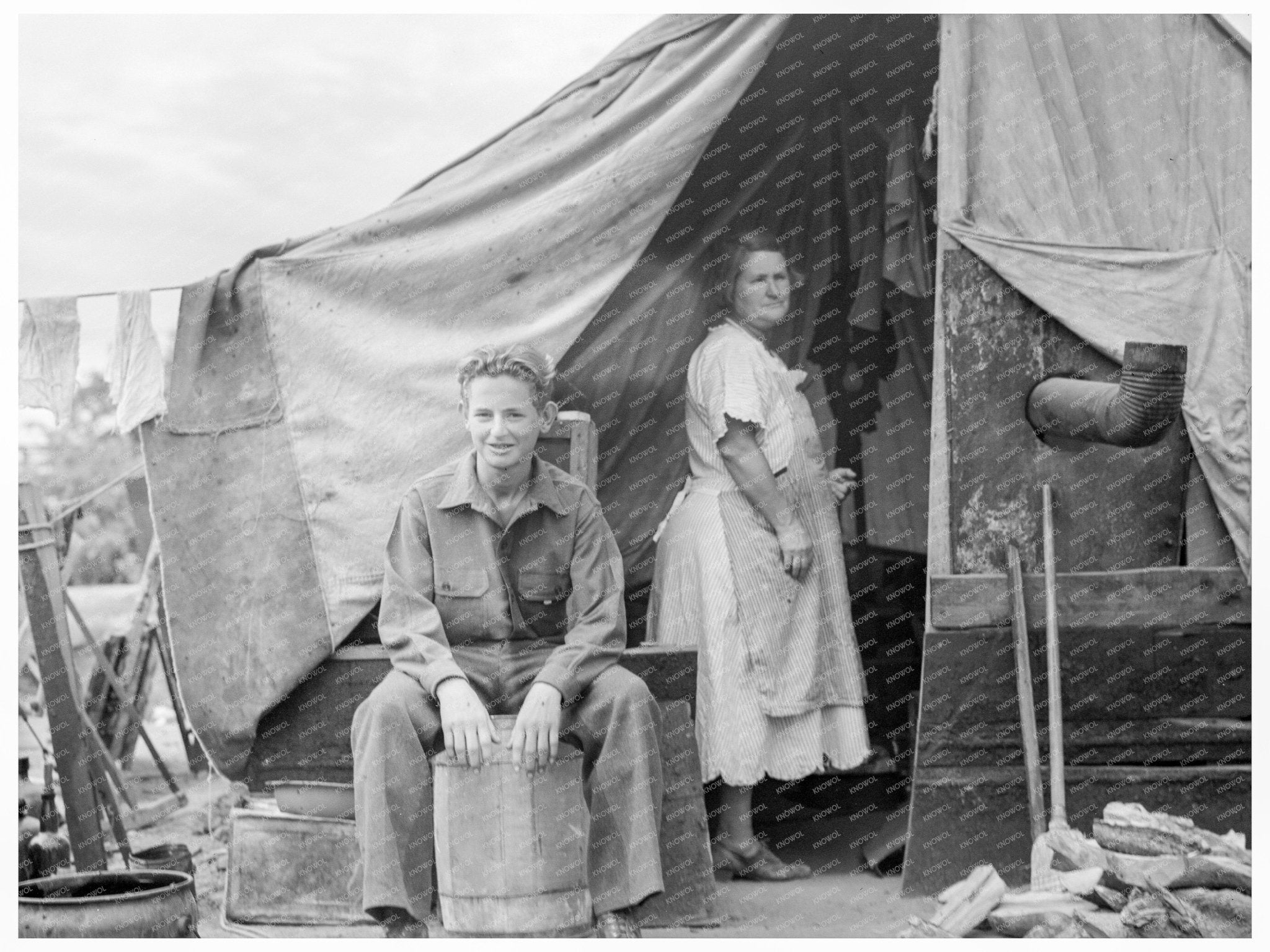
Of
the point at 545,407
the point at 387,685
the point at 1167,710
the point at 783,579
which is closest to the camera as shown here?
the point at 387,685

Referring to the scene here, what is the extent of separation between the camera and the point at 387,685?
3855 millimetres

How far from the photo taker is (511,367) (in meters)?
4.06

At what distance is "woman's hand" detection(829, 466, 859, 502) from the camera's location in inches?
206

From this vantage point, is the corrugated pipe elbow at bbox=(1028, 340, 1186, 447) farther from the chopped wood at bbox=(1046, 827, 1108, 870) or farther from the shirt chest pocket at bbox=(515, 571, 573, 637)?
the shirt chest pocket at bbox=(515, 571, 573, 637)

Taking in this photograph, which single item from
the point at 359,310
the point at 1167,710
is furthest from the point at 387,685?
the point at 1167,710

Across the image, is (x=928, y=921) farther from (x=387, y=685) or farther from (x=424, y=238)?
(x=424, y=238)

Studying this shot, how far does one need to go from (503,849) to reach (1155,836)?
1904 mm

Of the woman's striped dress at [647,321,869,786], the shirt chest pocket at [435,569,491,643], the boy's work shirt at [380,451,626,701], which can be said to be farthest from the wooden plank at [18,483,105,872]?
the woman's striped dress at [647,321,869,786]

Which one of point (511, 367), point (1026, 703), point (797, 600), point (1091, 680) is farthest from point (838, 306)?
point (511, 367)

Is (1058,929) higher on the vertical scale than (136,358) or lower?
lower

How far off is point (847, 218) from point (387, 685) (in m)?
3.09

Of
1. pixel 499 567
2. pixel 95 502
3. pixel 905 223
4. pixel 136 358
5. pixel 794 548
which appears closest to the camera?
pixel 499 567

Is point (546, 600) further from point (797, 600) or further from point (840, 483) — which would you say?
point (840, 483)

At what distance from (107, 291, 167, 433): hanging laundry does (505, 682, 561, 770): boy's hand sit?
175cm
